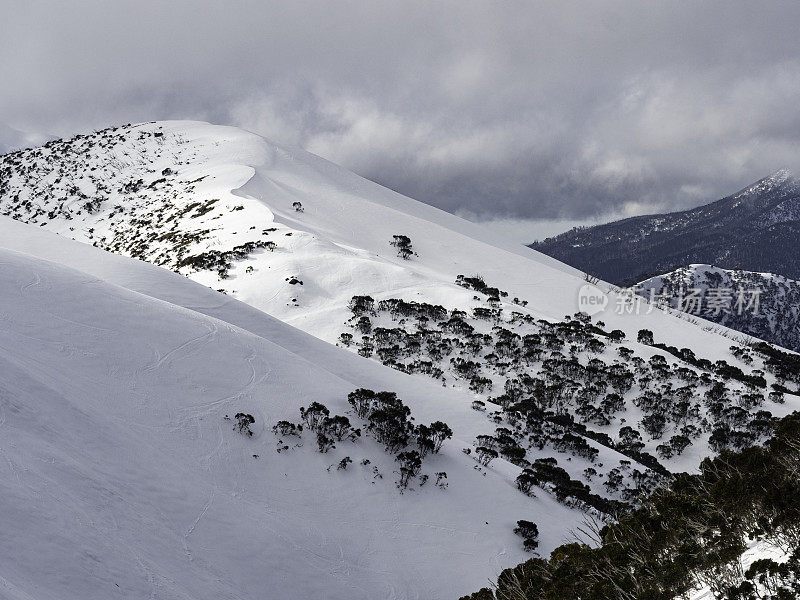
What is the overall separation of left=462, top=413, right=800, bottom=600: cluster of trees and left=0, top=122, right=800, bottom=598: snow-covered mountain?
6955mm

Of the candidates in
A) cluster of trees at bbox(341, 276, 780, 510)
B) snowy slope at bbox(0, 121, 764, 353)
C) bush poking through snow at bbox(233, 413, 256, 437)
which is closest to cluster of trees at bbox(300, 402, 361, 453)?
bush poking through snow at bbox(233, 413, 256, 437)

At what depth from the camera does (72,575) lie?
10195mm

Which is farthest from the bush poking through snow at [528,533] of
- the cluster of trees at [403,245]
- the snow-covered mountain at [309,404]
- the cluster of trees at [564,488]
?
the cluster of trees at [403,245]

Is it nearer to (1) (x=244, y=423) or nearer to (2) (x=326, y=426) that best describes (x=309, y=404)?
(2) (x=326, y=426)

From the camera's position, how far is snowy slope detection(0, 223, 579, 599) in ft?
38.6

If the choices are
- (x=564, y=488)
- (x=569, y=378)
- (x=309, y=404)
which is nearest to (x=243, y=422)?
(x=309, y=404)

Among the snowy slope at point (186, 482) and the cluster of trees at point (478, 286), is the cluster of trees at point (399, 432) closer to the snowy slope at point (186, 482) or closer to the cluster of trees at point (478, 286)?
the snowy slope at point (186, 482)

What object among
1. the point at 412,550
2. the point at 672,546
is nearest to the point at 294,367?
the point at 412,550

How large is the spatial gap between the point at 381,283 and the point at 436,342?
12.6 metres

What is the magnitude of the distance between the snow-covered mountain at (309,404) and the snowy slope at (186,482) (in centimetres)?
9

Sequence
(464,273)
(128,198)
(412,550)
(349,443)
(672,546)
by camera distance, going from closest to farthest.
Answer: (672,546) → (412,550) → (349,443) → (464,273) → (128,198)

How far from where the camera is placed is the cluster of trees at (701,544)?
9203 mm

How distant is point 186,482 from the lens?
54.9 feet

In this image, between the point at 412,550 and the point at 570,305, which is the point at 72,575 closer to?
the point at 412,550
